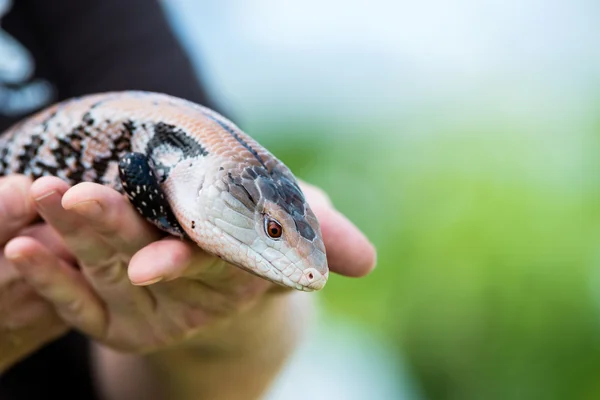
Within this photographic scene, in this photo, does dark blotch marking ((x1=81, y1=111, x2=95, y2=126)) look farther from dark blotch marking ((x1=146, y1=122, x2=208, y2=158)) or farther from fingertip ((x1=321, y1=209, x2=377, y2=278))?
fingertip ((x1=321, y1=209, x2=377, y2=278))

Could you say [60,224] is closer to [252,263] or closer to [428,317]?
[252,263]

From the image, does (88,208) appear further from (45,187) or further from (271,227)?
(271,227)

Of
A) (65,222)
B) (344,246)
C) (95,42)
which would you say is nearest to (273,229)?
(344,246)

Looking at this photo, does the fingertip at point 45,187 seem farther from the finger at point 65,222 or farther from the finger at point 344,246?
the finger at point 344,246

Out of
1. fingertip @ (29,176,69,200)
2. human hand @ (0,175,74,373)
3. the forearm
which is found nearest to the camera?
fingertip @ (29,176,69,200)

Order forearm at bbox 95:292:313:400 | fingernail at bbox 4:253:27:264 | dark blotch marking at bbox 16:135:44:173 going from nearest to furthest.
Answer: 1. fingernail at bbox 4:253:27:264
2. dark blotch marking at bbox 16:135:44:173
3. forearm at bbox 95:292:313:400

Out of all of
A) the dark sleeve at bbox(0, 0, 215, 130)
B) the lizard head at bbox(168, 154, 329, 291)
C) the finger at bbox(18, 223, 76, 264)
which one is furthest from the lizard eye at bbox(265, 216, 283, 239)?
the dark sleeve at bbox(0, 0, 215, 130)

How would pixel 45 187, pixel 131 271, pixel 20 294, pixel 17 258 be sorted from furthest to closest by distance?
pixel 20 294
pixel 17 258
pixel 45 187
pixel 131 271
